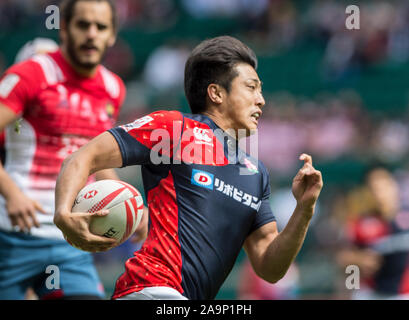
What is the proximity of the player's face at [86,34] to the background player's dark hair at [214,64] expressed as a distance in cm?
127

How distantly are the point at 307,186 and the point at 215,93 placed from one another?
0.81 metres

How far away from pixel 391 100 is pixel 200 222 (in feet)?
37.8

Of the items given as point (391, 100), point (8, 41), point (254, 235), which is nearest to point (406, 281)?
point (254, 235)

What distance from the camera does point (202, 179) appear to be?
351 cm

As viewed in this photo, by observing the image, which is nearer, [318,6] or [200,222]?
[200,222]

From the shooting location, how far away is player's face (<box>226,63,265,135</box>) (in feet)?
12.3

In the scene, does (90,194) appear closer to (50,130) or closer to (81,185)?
(81,185)

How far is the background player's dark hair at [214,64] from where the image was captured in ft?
12.4

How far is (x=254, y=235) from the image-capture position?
390cm

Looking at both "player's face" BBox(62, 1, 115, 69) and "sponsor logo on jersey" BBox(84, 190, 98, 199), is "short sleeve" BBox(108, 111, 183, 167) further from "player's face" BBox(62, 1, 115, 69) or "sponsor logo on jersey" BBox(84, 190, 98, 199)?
"player's face" BBox(62, 1, 115, 69)

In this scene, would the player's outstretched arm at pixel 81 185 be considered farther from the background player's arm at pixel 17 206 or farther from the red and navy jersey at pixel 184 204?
the background player's arm at pixel 17 206

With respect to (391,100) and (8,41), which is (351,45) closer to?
(391,100)

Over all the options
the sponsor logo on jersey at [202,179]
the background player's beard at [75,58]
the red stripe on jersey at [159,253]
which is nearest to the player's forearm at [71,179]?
the red stripe on jersey at [159,253]
